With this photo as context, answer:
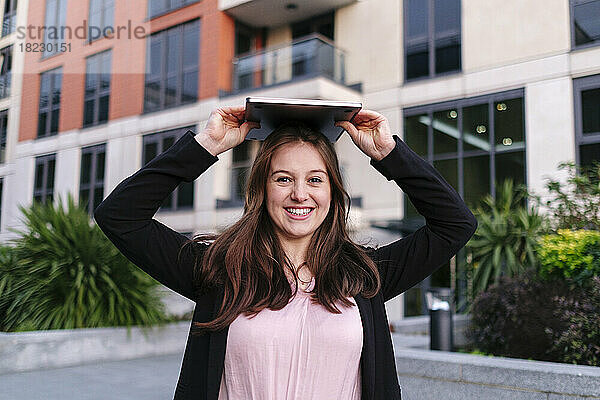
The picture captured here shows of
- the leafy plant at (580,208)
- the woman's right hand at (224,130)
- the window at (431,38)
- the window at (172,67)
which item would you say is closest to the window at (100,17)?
the window at (172,67)

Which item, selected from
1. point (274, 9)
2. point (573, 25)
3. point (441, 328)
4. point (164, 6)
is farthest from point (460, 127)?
point (164, 6)

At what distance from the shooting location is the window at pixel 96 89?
9.36 meters

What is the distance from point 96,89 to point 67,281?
565 centimetres

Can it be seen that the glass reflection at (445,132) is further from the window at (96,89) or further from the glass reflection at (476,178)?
the window at (96,89)

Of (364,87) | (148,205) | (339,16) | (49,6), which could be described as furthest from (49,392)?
(339,16)

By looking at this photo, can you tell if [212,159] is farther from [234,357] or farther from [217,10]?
[217,10]

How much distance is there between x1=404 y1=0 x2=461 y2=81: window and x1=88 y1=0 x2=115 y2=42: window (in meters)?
5.74

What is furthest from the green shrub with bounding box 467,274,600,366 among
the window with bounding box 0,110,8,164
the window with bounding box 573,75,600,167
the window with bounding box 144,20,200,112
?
the window with bounding box 144,20,200,112

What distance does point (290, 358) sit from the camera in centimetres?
141

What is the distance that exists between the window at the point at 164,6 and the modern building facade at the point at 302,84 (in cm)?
3

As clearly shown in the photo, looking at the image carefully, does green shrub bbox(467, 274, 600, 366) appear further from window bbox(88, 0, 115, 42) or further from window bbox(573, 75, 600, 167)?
window bbox(88, 0, 115, 42)

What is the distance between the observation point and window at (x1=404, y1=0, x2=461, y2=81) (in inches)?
428

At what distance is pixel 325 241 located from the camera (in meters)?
1.62

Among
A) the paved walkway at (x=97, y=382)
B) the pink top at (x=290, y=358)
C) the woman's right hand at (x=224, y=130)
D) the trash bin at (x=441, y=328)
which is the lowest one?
the paved walkway at (x=97, y=382)
